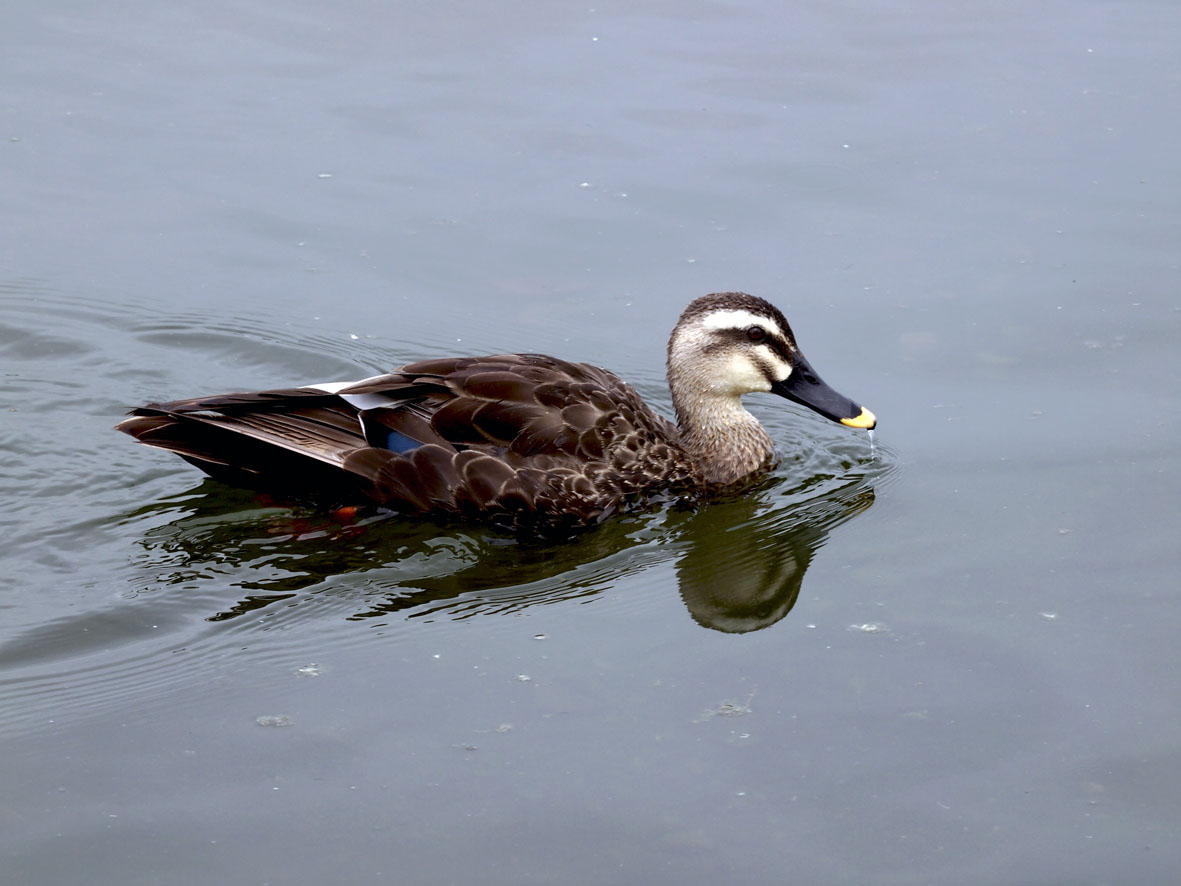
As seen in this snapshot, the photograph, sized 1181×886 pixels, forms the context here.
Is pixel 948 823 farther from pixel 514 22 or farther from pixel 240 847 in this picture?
pixel 514 22

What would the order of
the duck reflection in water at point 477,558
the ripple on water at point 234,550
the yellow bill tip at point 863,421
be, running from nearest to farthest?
the ripple on water at point 234,550
the duck reflection in water at point 477,558
the yellow bill tip at point 863,421

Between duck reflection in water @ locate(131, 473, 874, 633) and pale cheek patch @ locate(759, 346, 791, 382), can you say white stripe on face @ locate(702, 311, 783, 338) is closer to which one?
pale cheek patch @ locate(759, 346, 791, 382)

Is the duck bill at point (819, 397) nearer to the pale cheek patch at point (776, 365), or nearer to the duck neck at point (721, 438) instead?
the pale cheek patch at point (776, 365)

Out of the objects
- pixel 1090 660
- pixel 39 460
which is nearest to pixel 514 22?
pixel 39 460

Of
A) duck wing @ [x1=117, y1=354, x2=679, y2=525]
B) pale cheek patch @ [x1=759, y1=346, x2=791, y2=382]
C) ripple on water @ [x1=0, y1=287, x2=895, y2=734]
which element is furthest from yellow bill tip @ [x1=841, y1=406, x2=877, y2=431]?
duck wing @ [x1=117, y1=354, x2=679, y2=525]

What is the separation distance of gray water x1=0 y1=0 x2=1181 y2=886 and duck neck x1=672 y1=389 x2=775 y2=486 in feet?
0.86

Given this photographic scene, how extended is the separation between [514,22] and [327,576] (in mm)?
6955

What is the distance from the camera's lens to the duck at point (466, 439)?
26.6ft

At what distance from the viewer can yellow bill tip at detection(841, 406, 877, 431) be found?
8367mm

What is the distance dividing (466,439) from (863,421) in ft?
6.72

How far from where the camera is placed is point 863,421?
27.5 ft

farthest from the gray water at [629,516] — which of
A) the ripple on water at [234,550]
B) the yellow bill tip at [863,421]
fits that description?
the yellow bill tip at [863,421]

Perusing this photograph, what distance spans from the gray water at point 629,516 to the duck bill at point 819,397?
374mm

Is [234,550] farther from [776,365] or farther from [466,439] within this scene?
[776,365]
